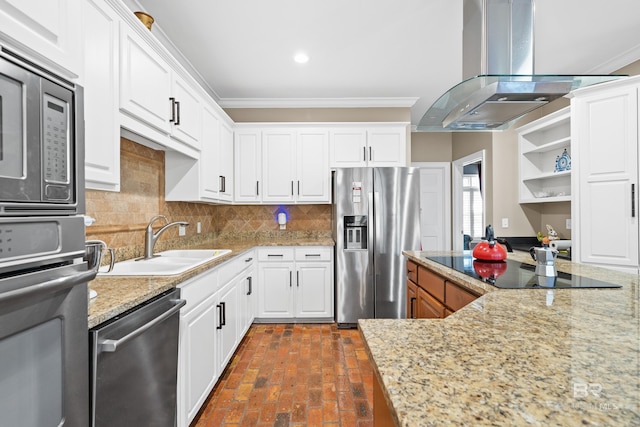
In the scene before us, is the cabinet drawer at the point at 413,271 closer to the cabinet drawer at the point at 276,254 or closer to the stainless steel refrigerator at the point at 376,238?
the stainless steel refrigerator at the point at 376,238

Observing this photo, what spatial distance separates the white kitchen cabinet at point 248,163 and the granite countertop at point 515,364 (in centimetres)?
305

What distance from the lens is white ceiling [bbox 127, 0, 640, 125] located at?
2248 mm

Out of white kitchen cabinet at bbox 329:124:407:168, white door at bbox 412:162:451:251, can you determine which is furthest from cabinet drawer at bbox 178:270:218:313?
white door at bbox 412:162:451:251

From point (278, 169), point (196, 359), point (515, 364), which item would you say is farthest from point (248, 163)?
point (515, 364)

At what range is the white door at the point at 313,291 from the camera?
3494 millimetres

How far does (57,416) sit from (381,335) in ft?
2.85

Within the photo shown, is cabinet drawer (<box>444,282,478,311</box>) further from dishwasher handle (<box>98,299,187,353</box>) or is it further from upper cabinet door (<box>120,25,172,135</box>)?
upper cabinet door (<box>120,25,172,135</box>)

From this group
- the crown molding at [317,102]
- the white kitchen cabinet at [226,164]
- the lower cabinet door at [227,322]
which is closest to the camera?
the lower cabinet door at [227,322]

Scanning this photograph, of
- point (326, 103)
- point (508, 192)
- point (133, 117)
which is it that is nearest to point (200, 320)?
point (133, 117)

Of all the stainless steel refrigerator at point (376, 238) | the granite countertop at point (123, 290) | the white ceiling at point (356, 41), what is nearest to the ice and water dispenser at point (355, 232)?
the stainless steel refrigerator at point (376, 238)

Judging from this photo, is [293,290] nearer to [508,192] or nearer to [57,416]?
[57,416]

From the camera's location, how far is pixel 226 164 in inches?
136

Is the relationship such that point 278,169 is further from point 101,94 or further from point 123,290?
point 123,290

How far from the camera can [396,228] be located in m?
3.42
